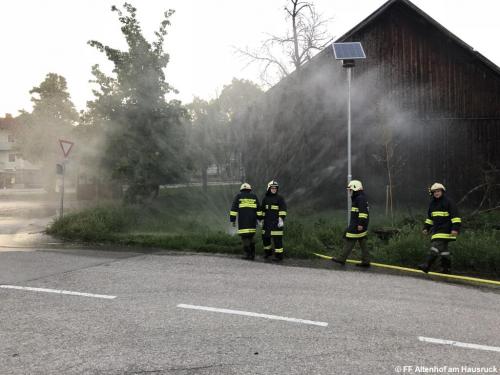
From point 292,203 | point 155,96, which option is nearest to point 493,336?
point 292,203

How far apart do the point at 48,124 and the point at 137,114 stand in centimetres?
1871

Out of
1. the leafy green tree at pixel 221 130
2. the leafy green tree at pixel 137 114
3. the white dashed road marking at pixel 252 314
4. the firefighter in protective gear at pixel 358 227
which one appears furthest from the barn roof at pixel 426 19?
the white dashed road marking at pixel 252 314

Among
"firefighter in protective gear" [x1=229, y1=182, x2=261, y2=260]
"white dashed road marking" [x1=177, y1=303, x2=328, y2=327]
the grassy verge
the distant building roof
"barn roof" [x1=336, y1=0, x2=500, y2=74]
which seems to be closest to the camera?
"white dashed road marking" [x1=177, y1=303, x2=328, y2=327]

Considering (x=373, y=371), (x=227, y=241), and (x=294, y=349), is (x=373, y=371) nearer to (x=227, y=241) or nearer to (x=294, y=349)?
(x=294, y=349)

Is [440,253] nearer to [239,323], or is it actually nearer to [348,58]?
[239,323]

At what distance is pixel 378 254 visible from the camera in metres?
8.41

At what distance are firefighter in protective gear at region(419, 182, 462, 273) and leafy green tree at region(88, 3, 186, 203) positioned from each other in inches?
471

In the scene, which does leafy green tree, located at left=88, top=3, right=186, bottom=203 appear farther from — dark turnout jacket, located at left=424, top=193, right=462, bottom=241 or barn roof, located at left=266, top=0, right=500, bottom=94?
dark turnout jacket, located at left=424, top=193, right=462, bottom=241

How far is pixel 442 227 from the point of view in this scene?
23.5 feet

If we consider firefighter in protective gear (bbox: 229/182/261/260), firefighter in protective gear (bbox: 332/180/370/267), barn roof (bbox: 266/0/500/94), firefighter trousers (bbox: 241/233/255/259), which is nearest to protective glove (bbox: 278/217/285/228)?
firefighter in protective gear (bbox: 229/182/261/260)

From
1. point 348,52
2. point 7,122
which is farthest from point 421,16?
point 7,122

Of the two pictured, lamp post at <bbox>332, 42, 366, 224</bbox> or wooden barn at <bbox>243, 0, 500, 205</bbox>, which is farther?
wooden barn at <bbox>243, 0, 500, 205</bbox>

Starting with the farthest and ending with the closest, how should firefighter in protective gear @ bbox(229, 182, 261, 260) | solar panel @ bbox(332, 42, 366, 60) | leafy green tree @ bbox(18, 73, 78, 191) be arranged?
leafy green tree @ bbox(18, 73, 78, 191) < solar panel @ bbox(332, 42, 366, 60) < firefighter in protective gear @ bbox(229, 182, 261, 260)

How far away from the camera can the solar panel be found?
992 cm
